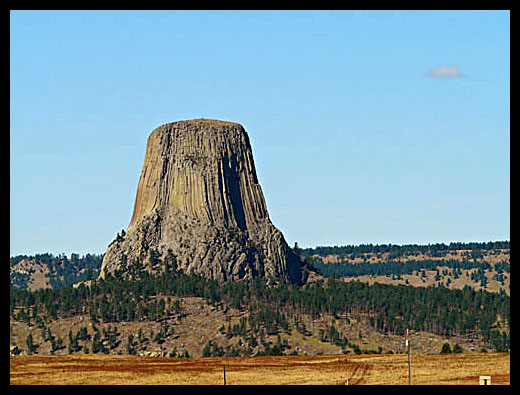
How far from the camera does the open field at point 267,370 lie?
307ft

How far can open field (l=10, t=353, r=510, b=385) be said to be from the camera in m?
93.5

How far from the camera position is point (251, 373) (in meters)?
98.6

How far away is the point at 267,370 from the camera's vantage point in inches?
4006
